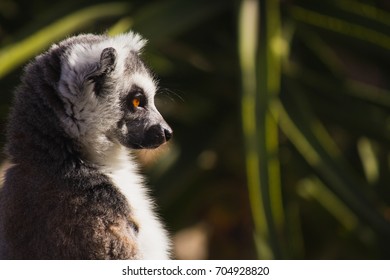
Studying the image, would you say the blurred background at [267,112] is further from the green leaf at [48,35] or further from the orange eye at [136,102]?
the orange eye at [136,102]

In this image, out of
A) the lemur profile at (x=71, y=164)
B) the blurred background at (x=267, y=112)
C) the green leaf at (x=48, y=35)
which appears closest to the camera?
the lemur profile at (x=71, y=164)

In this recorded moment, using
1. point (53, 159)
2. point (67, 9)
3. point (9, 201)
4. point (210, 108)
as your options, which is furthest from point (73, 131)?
point (210, 108)

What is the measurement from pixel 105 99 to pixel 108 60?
7cm

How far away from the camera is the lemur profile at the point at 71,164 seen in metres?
1.28

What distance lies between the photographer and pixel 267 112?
2.45 metres

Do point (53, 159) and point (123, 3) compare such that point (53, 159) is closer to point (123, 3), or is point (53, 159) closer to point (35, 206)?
point (35, 206)

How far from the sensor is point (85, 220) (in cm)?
129

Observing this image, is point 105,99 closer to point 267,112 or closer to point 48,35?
point 48,35

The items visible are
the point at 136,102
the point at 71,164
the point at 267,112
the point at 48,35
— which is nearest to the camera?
the point at 71,164

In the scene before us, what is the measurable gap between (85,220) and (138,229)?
0.10 m

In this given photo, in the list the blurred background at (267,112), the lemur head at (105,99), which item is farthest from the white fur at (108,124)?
the blurred background at (267,112)

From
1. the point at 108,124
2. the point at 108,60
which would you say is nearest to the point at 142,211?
the point at 108,124

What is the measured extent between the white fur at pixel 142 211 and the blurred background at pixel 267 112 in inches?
39.2

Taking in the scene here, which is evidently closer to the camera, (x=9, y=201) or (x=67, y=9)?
(x=9, y=201)
